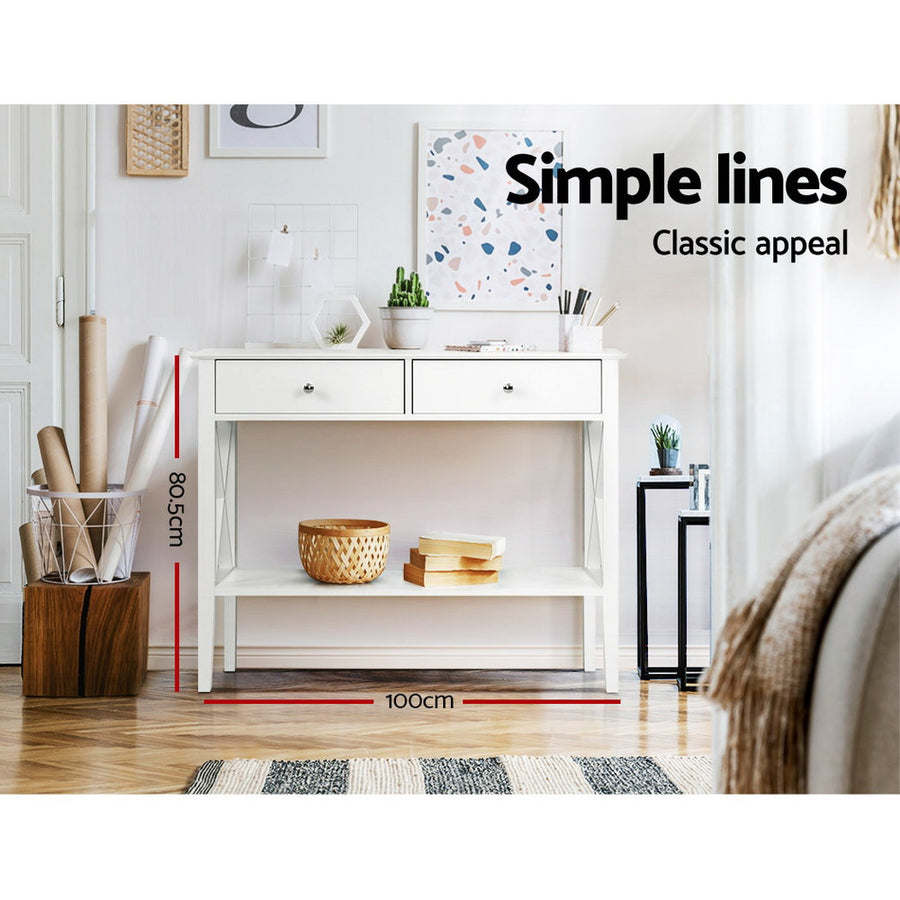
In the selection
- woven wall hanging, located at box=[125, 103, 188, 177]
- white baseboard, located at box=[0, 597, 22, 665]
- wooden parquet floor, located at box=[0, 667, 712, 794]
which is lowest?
wooden parquet floor, located at box=[0, 667, 712, 794]

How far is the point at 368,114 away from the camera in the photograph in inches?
86.7

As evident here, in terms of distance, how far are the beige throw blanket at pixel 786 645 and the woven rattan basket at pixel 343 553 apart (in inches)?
42.7

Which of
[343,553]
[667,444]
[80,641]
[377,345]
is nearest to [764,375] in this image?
[667,444]

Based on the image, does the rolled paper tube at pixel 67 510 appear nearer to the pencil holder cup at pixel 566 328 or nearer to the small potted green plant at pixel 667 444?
the pencil holder cup at pixel 566 328

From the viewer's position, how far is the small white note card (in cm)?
219

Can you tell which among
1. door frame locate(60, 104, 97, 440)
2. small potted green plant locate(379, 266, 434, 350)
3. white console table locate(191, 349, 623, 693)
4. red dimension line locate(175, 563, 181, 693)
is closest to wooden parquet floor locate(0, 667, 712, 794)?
red dimension line locate(175, 563, 181, 693)

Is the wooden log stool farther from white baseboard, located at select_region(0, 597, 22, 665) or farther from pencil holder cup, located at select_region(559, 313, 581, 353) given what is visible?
pencil holder cup, located at select_region(559, 313, 581, 353)

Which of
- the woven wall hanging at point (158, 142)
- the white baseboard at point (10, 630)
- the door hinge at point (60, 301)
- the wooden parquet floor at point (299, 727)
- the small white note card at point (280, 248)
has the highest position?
the woven wall hanging at point (158, 142)

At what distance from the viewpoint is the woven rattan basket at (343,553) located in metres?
2.02

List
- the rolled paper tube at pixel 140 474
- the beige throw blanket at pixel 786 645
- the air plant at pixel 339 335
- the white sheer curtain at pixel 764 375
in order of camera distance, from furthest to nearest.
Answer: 1. the air plant at pixel 339 335
2. the rolled paper tube at pixel 140 474
3. the white sheer curtain at pixel 764 375
4. the beige throw blanket at pixel 786 645

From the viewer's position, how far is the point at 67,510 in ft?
6.66

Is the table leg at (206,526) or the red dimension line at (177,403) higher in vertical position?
the red dimension line at (177,403)

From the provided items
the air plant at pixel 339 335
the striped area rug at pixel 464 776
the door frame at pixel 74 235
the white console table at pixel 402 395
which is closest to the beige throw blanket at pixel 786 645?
the striped area rug at pixel 464 776

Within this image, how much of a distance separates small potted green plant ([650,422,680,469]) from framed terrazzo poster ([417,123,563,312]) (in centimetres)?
37
